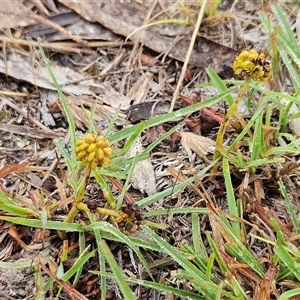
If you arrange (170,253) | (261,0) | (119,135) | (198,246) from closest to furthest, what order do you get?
1. (170,253)
2. (198,246)
3. (119,135)
4. (261,0)

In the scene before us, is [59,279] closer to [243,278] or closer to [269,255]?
[243,278]

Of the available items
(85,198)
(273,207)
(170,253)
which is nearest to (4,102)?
(85,198)

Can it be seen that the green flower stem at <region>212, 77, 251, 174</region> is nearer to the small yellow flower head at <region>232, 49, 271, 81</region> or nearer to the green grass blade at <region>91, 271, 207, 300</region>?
the small yellow flower head at <region>232, 49, 271, 81</region>

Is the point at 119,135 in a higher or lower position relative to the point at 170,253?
higher

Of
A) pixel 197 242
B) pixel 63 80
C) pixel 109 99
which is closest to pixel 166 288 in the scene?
pixel 197 242

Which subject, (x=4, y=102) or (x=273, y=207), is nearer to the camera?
(x=273, y=207)

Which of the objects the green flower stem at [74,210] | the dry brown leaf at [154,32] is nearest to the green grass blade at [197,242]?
the green flower stem at [74,210]

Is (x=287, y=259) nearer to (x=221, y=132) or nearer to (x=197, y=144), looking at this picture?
(x=221, y=132)
